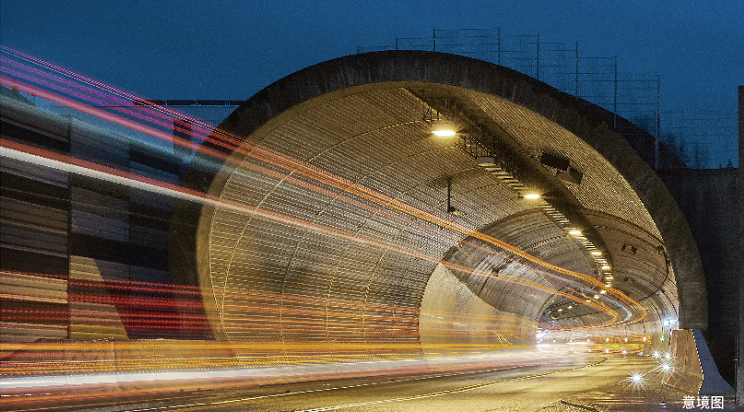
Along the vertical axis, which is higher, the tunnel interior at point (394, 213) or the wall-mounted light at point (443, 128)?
the wall-mounted light at point (443, 128)

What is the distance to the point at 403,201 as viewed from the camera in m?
31.5

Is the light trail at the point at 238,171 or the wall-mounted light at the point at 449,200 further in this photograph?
the wall-mounted light at the point at 449,200

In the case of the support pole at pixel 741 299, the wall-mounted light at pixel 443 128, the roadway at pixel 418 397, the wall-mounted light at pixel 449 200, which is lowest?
the roadway at pixel 418 397

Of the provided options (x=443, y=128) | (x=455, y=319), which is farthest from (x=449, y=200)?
(x=455, y=319)

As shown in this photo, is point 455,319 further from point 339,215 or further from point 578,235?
point 339,215

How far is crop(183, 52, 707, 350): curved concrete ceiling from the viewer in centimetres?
2097

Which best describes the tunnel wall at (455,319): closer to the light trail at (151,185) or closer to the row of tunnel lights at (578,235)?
the light trail at (151,185)

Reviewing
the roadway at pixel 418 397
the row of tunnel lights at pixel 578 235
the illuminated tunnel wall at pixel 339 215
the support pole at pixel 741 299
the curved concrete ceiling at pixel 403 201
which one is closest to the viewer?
the roadway at pixel 418 397

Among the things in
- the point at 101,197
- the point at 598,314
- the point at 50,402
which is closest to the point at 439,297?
the point at 101,197

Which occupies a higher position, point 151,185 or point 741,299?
point 151,185

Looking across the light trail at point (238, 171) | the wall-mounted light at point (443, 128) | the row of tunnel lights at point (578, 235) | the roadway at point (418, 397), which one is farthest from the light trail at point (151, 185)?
the wall-mounted light at point (443, 128)

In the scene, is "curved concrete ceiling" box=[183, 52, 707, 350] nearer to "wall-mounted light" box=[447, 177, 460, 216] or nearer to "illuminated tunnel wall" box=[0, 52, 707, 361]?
"illuminated tunnel wall" box=[0, 52, 707, 361]

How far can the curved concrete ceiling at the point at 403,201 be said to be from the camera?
68.8 feet

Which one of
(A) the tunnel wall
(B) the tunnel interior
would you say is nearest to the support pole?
(B) the tunnel interior
